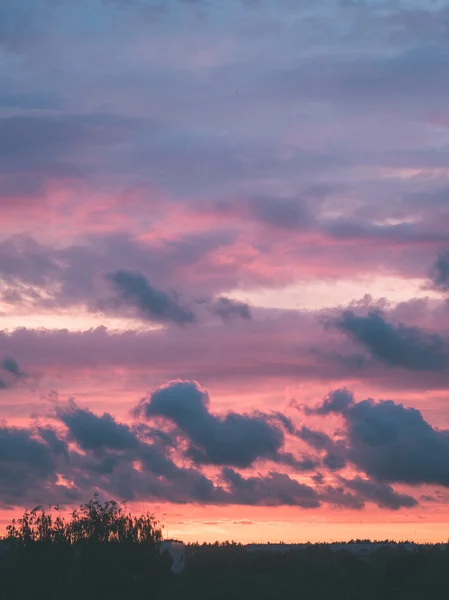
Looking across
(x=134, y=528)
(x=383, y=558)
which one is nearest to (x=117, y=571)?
(x=134, y=528)

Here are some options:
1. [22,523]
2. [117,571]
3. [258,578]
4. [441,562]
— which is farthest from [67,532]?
[441,562]

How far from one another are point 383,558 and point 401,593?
68.7 feet

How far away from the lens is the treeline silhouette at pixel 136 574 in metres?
124

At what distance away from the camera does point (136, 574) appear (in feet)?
424

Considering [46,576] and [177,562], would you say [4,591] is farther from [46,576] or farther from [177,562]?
[177,562]

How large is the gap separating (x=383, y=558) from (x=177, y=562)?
61.6 meters

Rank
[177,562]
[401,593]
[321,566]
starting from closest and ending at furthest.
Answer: [401,593]
[321,566]
[177,562]

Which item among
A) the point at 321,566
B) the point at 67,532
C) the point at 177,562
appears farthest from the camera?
the point at 177,562

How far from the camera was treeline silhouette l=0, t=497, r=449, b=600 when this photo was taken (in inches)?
4897

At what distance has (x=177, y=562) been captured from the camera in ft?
637

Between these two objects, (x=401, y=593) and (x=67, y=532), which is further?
(x=67, y=532)

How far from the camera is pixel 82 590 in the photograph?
124188 mm

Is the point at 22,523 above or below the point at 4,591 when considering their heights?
above

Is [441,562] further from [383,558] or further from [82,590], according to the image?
[82,590]
